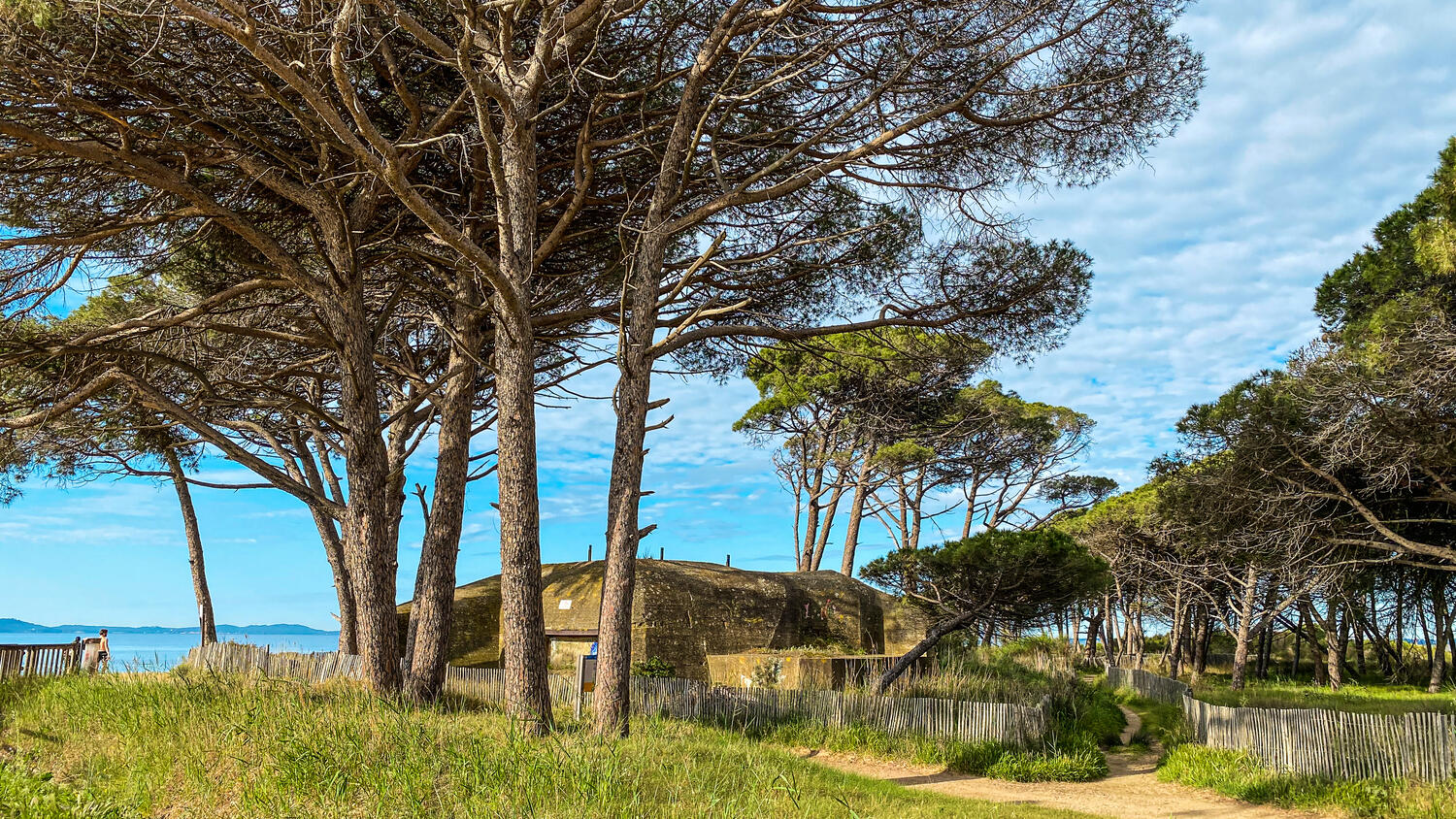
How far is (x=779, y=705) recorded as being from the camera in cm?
1250

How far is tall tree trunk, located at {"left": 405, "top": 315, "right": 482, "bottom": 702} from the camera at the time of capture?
32.1 feet

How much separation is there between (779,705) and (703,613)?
3388 millimetres

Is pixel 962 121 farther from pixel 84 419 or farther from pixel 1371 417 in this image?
pixel 84 419

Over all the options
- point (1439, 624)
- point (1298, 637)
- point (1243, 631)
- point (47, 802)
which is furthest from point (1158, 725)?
point (1298, 637)

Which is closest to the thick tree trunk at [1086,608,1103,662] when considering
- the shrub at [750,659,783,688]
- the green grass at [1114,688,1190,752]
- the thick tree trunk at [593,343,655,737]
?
the green grass at [1114,688,1190,752]

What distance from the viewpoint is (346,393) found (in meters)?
10.2

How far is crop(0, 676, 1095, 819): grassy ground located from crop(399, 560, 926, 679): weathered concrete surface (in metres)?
6.13

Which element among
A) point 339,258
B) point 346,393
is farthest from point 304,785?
point 339,258

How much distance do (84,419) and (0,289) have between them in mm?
2860

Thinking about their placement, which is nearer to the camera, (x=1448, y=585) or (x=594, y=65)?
(x=594, y=65)

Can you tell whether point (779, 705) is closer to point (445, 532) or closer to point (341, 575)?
point (445, 532)

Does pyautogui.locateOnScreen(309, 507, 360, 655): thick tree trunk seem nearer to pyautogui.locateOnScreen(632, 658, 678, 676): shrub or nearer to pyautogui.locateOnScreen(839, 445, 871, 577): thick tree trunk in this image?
pyautogui.locateOnScreen(632, 658, 678, 676): shrub

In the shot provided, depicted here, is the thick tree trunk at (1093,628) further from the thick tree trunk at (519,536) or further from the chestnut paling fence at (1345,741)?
the thick tree trunk at (519,536)

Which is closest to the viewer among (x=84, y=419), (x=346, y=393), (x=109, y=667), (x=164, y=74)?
(x=164, y=74)
